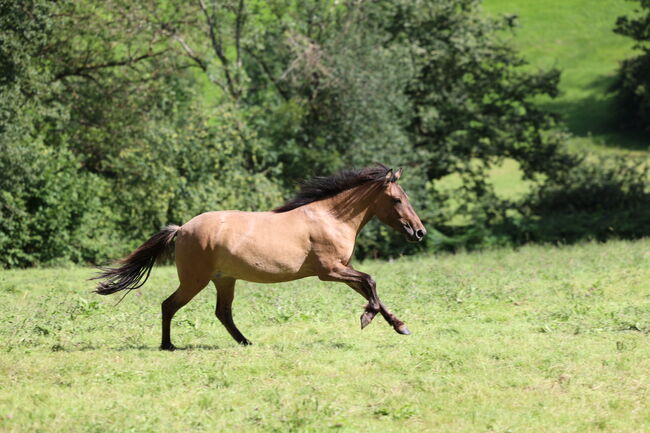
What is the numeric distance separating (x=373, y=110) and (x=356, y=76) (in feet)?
4.54

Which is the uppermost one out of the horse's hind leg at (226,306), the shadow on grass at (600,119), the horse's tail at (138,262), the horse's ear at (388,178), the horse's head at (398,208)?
the shadow on grass at (600,119)

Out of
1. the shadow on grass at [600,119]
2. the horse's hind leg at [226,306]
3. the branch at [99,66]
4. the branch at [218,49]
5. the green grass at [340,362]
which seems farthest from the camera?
the shadow on grass at [600,119]

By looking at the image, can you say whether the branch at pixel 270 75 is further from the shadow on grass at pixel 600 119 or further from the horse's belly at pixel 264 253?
the shadow on grass at pixel 600 119

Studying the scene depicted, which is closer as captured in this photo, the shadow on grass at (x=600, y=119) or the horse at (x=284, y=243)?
the horse at (x=284, y=243)

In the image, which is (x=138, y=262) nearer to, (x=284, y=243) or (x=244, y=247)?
(x=244, y=247)

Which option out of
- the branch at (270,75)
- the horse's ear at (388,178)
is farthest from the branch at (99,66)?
the horse's ear at (388,178)

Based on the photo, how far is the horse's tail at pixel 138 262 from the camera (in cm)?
1016

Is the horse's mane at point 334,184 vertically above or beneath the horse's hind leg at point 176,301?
above

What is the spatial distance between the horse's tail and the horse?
0.01 m

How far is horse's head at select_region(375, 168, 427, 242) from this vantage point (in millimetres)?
10359

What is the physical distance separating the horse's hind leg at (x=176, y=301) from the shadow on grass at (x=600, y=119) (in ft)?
153

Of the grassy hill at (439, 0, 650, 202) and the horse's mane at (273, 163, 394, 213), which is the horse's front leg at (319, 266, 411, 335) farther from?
the grassy hill at (439, 0, 650, 202)

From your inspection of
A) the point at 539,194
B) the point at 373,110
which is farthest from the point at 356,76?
the point at 539,194

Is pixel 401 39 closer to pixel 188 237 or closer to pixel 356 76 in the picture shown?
pixel 356 76
